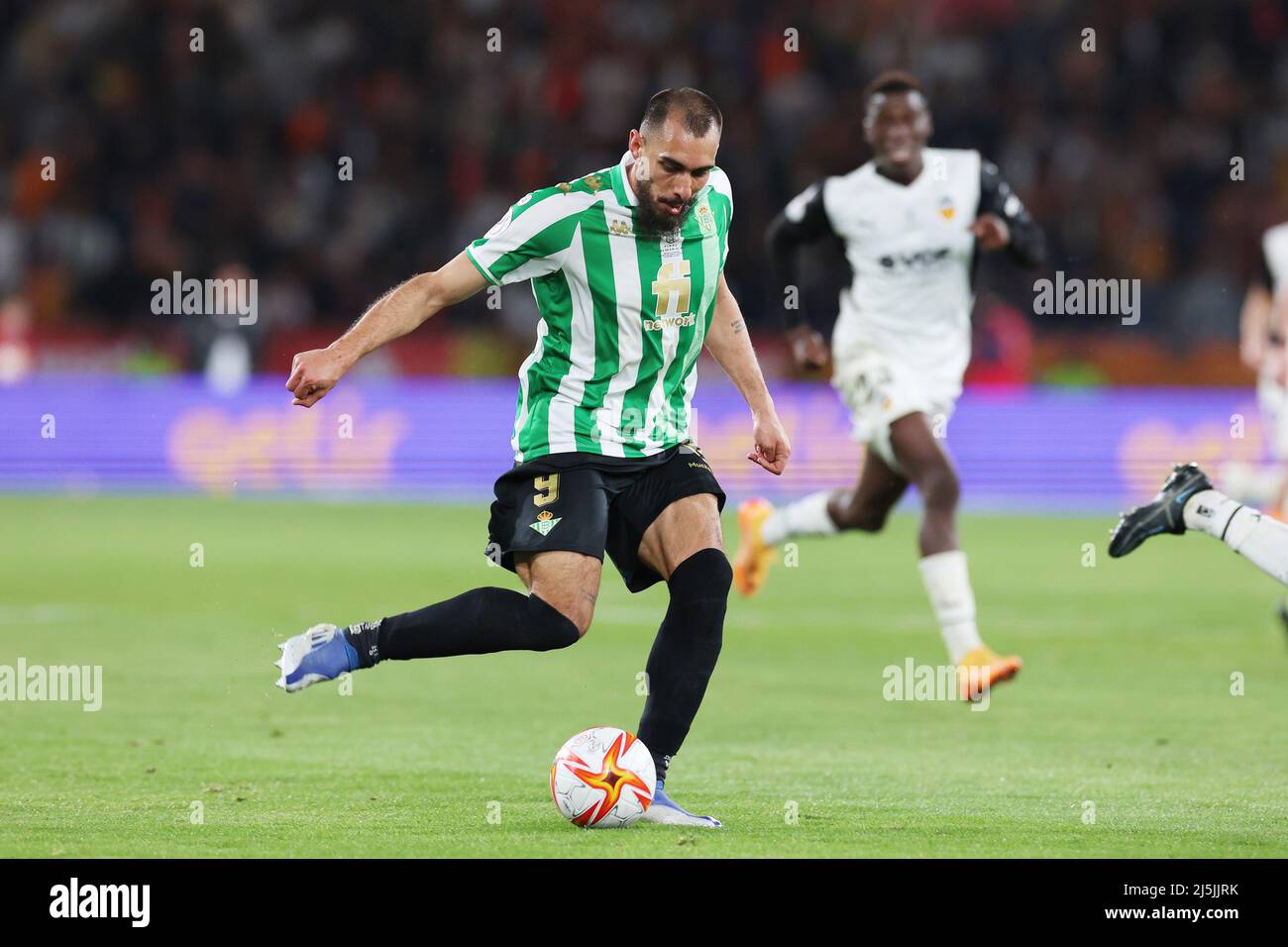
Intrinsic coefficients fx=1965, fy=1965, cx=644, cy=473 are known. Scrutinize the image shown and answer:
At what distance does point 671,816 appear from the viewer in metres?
5.93

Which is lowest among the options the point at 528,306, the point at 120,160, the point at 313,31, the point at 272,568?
the point at 272,568

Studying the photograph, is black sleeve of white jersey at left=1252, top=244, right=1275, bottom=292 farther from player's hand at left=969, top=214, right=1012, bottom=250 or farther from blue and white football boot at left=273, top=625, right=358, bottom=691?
blue and white football boot at left=273, top=625, right=358, bottom=691

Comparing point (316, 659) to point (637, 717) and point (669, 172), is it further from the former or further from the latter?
point (637, 717)

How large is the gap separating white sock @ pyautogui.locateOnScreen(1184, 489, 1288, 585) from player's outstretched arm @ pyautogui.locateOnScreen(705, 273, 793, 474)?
1.69m

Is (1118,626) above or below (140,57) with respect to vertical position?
below

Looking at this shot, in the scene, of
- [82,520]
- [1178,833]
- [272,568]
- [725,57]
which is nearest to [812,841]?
[1178,833]

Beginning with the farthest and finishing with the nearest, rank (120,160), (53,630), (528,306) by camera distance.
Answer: (120,160) → (528,306) → (53,630)

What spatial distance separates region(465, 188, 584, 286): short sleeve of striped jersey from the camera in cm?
599

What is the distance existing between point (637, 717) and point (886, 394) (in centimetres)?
214

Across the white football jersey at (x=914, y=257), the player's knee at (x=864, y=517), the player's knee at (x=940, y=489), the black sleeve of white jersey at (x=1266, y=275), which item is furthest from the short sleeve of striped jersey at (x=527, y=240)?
the black sleeve of white jersey at (x=1266, y=275)

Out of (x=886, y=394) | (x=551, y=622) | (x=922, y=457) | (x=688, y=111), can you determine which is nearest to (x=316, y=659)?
(x=551, y=622)

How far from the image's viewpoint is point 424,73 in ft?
79.8

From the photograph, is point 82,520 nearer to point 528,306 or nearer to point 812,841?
point 528,306

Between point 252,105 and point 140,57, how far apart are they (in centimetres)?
166
